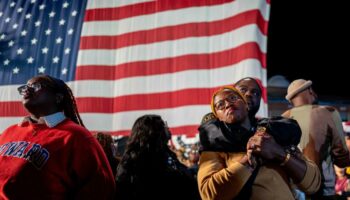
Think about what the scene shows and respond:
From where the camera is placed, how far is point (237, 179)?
6.73 feet

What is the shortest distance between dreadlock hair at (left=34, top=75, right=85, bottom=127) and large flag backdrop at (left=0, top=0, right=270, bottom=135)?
283cm

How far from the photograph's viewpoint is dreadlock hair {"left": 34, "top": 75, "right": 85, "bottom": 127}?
268 centimetres

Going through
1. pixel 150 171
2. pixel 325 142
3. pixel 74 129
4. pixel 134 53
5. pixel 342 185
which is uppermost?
pixel 134 53

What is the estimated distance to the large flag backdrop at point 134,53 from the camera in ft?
18.6

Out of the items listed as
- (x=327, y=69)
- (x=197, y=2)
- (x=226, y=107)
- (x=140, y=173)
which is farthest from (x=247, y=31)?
(x=327, y=69)

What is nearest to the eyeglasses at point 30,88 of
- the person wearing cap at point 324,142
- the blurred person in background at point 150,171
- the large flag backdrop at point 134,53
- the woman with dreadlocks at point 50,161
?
the woman with dreadlocks at point 50,161

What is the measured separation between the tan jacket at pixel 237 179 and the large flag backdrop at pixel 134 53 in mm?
3015

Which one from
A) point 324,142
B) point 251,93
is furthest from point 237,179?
point 324,142

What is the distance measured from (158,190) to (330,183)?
Answer: 1317 millimetres

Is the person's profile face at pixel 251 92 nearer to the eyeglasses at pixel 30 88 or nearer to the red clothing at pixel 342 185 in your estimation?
the eyeglasses at pixel 30 88

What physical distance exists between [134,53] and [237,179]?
4409 millimetres

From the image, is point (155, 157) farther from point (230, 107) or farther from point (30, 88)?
point (230, 107)

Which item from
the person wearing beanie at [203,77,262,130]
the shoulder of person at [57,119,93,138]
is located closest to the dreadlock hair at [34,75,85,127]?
the shoulder of person at [57,119,93,138]

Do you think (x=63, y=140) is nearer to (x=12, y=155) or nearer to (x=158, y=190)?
(x=12, y=155)
